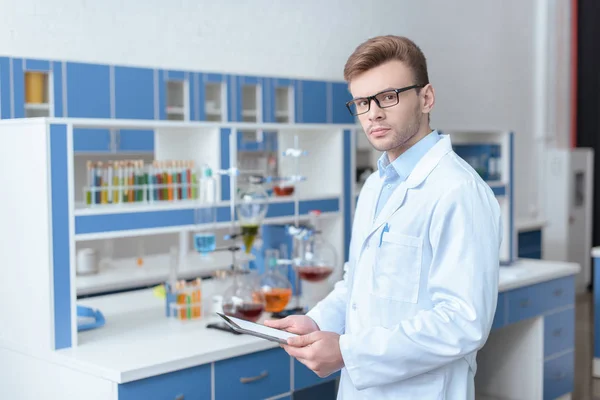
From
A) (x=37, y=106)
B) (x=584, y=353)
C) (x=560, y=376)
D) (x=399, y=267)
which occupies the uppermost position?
(x=37, y=106)

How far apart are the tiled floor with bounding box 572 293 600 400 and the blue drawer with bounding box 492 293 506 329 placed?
1.31 metres

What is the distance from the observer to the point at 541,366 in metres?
4.30

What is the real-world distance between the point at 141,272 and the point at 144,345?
2235mm

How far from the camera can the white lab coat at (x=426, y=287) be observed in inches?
62.7

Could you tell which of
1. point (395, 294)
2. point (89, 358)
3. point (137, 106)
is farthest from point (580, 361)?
point (395, 294)

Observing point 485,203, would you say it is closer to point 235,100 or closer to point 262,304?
point 262,304

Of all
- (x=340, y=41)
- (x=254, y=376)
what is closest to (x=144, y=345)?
(x=254, y=376)

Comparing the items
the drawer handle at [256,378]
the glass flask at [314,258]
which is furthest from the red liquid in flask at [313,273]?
the drawer handle at [256,378]

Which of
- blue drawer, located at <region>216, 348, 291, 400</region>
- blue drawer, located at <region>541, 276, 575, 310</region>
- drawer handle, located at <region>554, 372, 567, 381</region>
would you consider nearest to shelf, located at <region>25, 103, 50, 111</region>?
blue drawer, located at <region>216, 348, 291, 400</region>

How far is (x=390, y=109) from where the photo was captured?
1.73m

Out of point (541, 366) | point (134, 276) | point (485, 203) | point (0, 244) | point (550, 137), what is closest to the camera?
point (485, 203)

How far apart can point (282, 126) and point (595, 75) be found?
643cm

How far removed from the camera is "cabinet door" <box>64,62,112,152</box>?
500 centimetres

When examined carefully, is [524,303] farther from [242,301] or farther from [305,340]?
[305,340]
